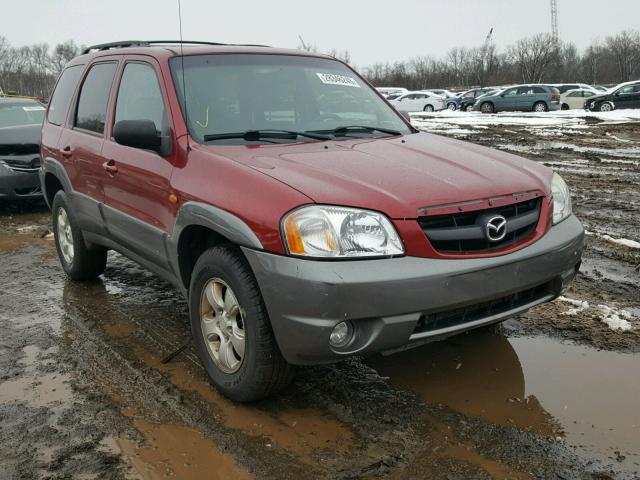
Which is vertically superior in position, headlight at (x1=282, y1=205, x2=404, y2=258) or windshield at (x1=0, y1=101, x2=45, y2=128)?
windshield at (x1=0, y1=101, x2=45, y2=128)

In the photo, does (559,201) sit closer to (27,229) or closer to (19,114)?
(27,229)

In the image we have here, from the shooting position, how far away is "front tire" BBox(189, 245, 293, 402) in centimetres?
287

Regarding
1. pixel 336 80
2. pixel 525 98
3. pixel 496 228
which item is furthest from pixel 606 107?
pixel 496 228

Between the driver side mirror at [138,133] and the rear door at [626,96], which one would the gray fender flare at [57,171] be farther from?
the rear door at [626,96]

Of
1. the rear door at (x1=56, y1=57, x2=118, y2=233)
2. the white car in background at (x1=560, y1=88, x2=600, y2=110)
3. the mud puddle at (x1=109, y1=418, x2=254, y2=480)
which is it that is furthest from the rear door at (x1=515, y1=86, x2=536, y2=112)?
the mud puddle at (x1=109, y1=418, x2=254, y2=480)

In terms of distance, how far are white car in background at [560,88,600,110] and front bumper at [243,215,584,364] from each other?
33.0 meters

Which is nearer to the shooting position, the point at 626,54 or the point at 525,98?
the point at 525,98

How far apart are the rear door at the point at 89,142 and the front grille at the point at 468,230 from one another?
2.47 m

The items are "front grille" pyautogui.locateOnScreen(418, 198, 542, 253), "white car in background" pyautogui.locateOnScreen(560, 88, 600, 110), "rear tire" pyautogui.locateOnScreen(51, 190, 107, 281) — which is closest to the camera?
"front grille" pyautogui.locateOnScreen(418, 198, 542, 253)

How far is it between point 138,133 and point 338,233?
1394 millimetres

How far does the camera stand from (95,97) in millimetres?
4629

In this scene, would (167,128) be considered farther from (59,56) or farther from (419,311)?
(59,56)

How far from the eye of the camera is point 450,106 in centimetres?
3988

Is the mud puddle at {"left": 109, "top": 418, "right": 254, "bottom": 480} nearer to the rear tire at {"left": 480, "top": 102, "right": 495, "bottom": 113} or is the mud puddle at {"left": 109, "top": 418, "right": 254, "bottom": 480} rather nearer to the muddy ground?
the muddy ground
